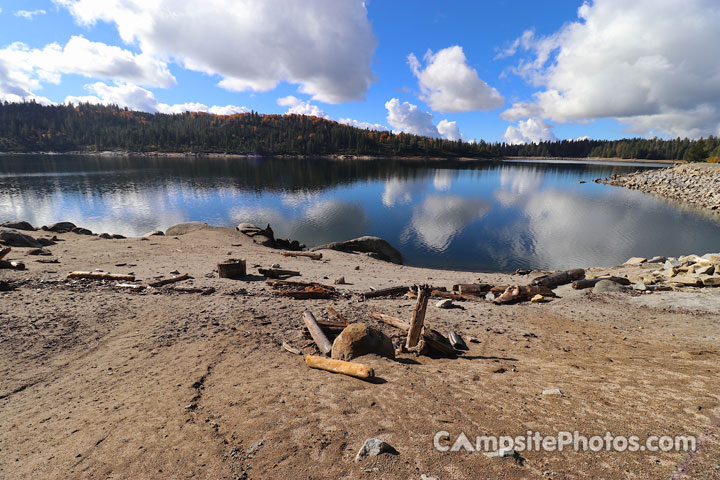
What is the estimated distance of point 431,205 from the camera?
5169cm

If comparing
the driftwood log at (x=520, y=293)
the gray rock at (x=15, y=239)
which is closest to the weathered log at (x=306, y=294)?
the driftwood log at (x=520, y=293)

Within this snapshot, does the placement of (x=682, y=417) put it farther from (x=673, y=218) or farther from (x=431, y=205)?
(x=673, y=218)

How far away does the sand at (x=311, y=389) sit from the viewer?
4.20 meters

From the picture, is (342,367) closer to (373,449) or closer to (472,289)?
(373,449)

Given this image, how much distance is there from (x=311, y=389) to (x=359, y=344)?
184 centimetres

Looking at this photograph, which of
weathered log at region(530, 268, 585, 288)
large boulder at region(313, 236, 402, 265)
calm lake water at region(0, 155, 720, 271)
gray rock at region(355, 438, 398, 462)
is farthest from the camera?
calm lake water at region(0, 155, 720, 271)

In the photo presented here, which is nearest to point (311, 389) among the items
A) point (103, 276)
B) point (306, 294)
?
point (306, 294)

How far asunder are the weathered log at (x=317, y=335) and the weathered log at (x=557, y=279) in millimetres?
12359

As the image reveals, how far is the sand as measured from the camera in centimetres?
420

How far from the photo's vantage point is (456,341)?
9.11m

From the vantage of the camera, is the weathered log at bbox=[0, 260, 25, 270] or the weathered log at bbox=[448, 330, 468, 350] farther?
the weathered log at bbox=[0, 260, 25, 270]

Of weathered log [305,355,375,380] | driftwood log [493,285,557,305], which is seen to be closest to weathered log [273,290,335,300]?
weathered log [305,355,375,380]

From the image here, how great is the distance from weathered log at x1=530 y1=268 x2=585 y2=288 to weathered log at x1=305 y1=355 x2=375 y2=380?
43.0 feet

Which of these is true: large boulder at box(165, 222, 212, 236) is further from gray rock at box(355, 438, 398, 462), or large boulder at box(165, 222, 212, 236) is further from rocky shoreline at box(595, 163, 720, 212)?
rocky shoreline at box(595, 163, 720, 212)
